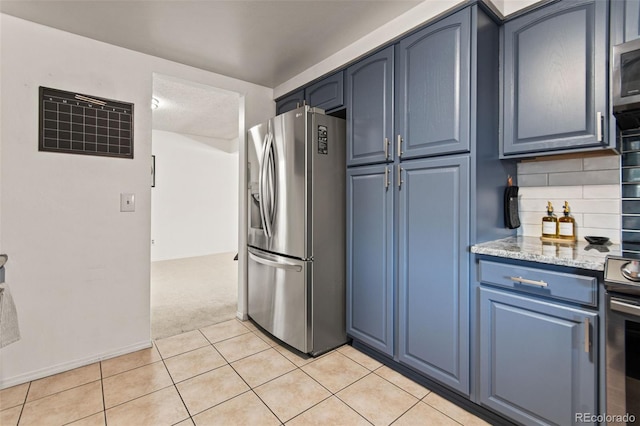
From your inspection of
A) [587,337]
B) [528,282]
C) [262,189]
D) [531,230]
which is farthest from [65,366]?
[531,230]

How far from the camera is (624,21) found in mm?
1325

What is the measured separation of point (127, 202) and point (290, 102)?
1690 millimetres

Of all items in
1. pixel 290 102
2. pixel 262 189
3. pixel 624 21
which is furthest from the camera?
pixel 290 102

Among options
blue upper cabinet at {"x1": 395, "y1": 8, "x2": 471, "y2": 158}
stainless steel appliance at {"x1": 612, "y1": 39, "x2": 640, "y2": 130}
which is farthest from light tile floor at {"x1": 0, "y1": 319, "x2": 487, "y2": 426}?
stainless steel appliance at {"x1": 612, "y1": 39, "x2": 640, "y2": 130}

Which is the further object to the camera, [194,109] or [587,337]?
[194,109]

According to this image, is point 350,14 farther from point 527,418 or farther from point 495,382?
point 527,418

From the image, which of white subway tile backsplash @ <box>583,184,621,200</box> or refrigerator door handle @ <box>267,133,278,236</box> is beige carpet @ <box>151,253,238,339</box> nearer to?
refrigerator door handle @ <box>267,133,278,236</box>

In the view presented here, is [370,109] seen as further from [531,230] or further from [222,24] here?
[531,230]

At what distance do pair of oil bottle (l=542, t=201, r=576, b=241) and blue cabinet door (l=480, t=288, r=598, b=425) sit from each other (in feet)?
1.94

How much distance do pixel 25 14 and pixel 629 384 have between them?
3648 mm

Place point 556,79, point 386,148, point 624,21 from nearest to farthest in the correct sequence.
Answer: point 624,21 < point 556,79 < point 386,148

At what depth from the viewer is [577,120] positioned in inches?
57.4

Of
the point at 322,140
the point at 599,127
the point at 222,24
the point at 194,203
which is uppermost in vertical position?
the point at 222,24

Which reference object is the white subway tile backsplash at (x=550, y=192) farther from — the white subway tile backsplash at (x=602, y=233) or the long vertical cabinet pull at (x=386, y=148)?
the long vertical cabinet pull at (x=386, y=148)
